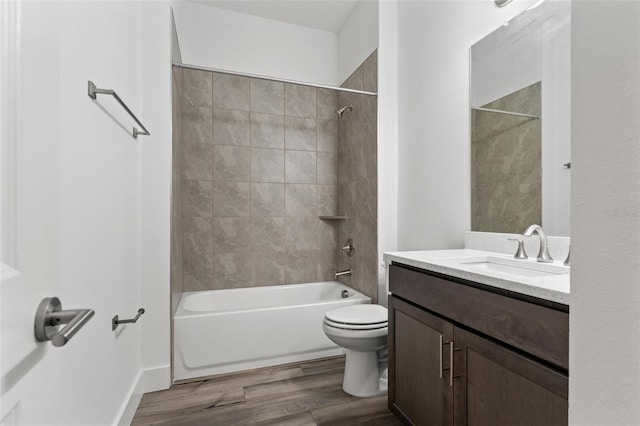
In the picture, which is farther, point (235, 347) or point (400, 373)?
point (235, 347)

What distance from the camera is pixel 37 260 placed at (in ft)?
1.60

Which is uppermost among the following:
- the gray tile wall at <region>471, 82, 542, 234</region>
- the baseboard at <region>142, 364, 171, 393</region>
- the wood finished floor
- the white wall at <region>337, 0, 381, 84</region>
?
the white wall at <region>337, 0, 381, 84</region>

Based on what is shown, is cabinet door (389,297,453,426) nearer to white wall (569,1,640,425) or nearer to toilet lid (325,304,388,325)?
toilet lid (325,304,388,325)

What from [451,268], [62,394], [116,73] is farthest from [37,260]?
[116,73]

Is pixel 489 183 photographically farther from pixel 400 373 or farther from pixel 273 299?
pixel 273 299

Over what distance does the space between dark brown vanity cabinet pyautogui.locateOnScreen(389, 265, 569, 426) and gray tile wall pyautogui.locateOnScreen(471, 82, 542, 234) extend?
58 centimetres

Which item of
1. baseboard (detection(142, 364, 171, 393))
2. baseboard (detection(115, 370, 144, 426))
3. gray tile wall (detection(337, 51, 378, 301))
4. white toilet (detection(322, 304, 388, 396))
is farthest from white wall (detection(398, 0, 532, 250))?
baseboard (detection(115, 370, 144, 426))

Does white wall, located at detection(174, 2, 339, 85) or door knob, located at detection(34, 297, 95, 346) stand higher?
white wall, located at detection(174, 2, 339, 85)

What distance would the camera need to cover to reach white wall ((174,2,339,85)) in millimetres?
2760

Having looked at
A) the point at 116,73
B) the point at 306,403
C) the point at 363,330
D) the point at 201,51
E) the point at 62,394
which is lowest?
the point at 306,403

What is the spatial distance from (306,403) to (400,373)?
23.0 inches

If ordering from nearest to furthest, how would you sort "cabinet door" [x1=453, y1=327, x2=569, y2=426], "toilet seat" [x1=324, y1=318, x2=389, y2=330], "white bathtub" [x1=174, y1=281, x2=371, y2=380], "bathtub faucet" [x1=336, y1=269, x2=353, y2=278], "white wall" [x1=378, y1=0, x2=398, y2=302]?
"cabinet door" [x1=453, y1=327, x2=569, y2=426] < "toilet seat" [x1=324, y1=318, x2=389, y2=330] < "white bathtub" [x1=174, y1=281, x2=371, y2=380] < "white wall" [x1=378, y1=0, x2=398, y2=302] < "bathtub faucet" [x1=336, y1=269, x2=353, y2=278]

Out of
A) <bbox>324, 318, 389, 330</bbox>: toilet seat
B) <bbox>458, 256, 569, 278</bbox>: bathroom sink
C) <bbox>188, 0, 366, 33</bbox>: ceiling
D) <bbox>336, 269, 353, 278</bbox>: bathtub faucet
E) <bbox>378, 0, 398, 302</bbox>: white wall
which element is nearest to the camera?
<bbox>458, 256, 569, 278</bbox>: bathroom sink

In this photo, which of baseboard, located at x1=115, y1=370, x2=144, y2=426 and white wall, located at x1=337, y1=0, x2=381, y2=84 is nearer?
baseboard, located at x1=115, y1=370, x2=144, y2=426
